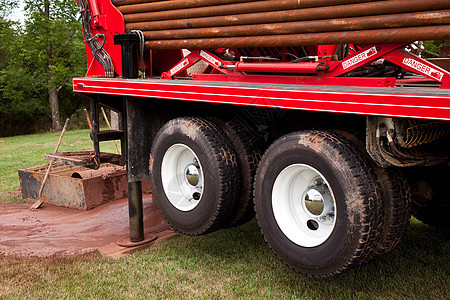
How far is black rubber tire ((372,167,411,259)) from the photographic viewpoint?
2.98 meters

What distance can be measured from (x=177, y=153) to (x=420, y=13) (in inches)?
86.4

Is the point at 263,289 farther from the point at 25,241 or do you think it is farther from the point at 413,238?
the point at 25,241

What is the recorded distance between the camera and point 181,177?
13.6 feet

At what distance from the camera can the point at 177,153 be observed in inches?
163

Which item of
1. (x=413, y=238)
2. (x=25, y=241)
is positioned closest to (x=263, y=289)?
(x=413, y=238)

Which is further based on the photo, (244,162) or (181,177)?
(181,177)

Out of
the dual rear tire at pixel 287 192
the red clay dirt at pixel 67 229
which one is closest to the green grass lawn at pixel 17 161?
the red clay dirt at pixel 67 229

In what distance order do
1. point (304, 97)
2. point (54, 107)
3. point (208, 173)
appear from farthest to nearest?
1. point (54, 107)
2. point (208, 173)
3. point (304, 97)

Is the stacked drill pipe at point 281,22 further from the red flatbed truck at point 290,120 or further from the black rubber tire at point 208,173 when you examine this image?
the black rubber tire at point 208,173

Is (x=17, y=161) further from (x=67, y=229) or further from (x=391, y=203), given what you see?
(x=391, y=203)

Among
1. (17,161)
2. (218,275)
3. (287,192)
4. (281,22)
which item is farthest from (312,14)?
(17,161)

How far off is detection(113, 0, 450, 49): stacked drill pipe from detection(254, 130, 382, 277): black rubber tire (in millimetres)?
687

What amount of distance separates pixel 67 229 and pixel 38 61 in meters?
18.0

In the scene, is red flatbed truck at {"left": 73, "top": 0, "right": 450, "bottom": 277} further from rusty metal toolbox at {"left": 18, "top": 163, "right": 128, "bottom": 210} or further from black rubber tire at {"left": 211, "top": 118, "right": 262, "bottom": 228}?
rusty metal toolbox at {"left": 18, "top": 163, "right": 128, "bottom": 210}
